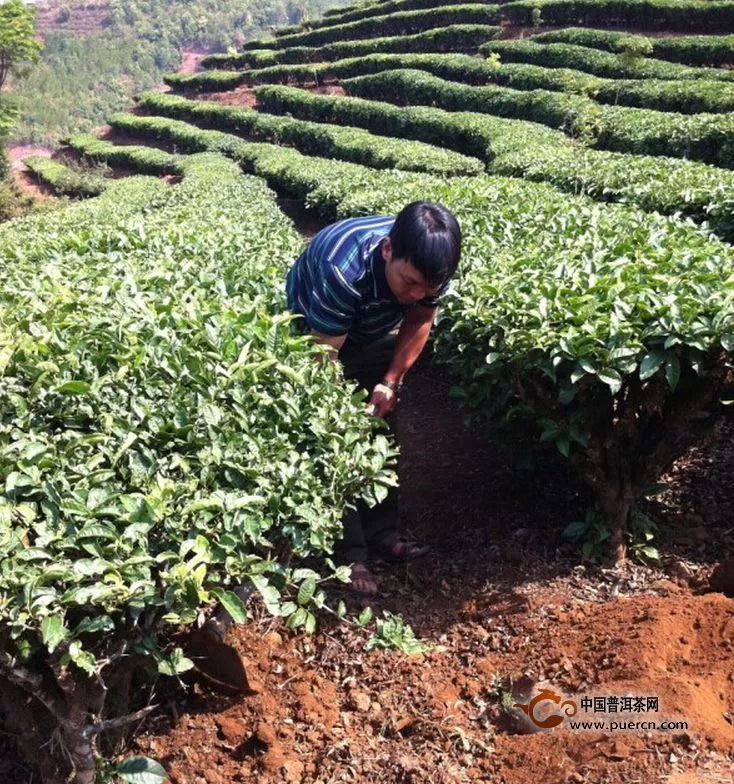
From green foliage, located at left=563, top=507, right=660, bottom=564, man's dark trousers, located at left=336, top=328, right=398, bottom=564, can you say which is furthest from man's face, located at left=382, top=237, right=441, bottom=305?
green foliage, located at left=563, top=507, right=660, bottom=564

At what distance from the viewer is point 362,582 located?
3494 millimetres

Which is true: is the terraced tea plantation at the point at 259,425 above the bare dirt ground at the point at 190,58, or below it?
below

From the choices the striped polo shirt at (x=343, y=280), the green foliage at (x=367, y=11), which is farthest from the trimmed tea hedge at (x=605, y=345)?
the green foliage at (x=367, y=11)

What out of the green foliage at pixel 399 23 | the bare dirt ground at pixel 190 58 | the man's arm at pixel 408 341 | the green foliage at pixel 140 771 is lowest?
the green foliage at pixel 140 771

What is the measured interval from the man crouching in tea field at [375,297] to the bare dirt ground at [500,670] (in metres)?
0.24

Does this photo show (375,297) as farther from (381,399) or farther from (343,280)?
(381,399)

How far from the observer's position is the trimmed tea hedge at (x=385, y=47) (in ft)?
94.6

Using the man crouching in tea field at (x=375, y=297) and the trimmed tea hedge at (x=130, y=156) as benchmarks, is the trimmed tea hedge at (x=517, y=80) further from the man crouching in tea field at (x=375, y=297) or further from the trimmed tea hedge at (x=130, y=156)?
the man crouching in tea field at (x=375, y=297)

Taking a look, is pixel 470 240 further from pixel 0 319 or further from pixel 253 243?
pixel 0 319

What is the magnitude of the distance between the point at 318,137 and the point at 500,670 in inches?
782

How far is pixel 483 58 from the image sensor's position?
26.8 metres

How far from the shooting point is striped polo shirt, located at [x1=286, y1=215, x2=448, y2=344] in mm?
3135

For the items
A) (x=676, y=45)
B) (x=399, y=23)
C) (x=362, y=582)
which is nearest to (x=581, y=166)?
(x=362, y=582)

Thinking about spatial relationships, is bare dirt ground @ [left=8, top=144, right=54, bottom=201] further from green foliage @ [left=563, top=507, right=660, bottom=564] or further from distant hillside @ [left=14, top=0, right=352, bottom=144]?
green foliage @ [left=563, top=507, right=660, bottom=564]
